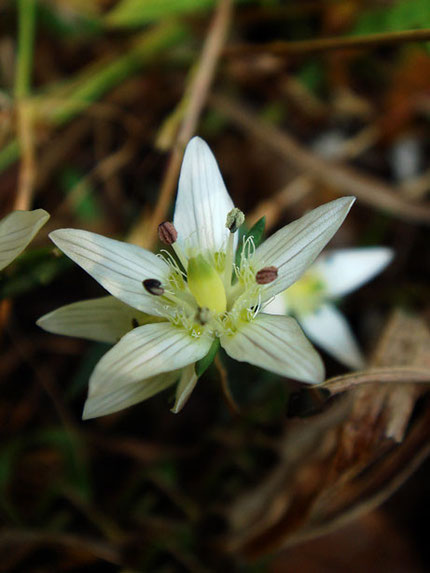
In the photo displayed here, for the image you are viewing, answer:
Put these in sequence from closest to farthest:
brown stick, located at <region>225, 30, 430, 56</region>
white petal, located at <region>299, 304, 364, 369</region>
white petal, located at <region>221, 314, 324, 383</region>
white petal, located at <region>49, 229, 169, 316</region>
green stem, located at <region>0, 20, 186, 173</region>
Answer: white petal, located at <region>221, 314, 324, 383</region>
white petal, located at <region>49, 229, 169, 316</region>
brown stick, located at <region>225, 30, 430, 56</region>
white petal, located at <region>299, 304, 364, 369</region>
green stem, located at <region>0, 20, 186, 173</region>

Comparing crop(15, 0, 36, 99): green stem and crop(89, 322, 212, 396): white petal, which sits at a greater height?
crop(15, 0, 36, 99): green stem

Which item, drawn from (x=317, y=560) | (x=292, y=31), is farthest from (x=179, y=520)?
(x=292, y=31)

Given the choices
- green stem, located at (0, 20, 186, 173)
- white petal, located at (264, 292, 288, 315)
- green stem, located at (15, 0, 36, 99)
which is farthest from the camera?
green stem, located at (0, 20, 186, 173)

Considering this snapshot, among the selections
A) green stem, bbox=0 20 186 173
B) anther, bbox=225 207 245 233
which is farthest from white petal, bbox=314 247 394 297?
green stem, bbox=0 20 186 173

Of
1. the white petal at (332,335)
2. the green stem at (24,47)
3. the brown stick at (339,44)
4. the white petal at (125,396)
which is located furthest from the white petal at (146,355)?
the green stem at (24,47)

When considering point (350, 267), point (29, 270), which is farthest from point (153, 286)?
point (350, 267)

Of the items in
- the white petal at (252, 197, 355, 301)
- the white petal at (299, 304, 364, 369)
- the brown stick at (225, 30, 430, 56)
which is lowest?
the white petal at (299, 304, 364, 369)

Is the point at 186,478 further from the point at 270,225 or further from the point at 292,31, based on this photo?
the point at 292,31

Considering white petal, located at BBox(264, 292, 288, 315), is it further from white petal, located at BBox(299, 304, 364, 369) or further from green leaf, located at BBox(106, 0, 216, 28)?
green leaf, located at BBox(106, 0, 216, 28)
